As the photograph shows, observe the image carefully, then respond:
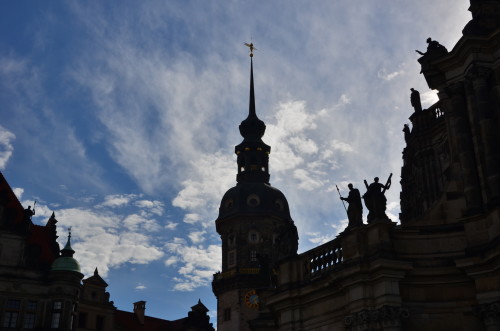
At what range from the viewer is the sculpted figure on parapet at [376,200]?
18.8 m

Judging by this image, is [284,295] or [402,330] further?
[284,295]

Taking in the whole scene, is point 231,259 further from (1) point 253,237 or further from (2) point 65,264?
(2) point 65,264

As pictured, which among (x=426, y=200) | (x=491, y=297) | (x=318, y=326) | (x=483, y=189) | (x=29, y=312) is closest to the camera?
(x=491, y=297)

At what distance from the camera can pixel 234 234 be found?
70250mm

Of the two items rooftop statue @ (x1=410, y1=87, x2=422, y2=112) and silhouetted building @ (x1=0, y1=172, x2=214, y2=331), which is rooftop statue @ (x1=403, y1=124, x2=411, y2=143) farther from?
silhouetted building @ (x1=0, y1=172, x2=214, y2=331)

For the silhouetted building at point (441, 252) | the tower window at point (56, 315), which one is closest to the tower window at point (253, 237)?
the tower window at point (56, 315)

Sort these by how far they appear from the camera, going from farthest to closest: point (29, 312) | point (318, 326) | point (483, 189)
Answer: point (29, 312) < point (318, 326) < point (483, 189)

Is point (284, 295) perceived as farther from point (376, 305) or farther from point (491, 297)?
point (491, 297)

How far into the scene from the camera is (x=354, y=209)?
19391mm

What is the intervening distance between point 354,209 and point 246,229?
5081 centimetres

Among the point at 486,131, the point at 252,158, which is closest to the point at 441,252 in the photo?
the point at 486,131

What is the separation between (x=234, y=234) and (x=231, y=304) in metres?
7.86

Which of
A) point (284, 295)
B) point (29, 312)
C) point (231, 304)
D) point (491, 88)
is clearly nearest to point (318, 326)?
point (284, 295)

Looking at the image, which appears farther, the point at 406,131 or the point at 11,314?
the point at 11,314
